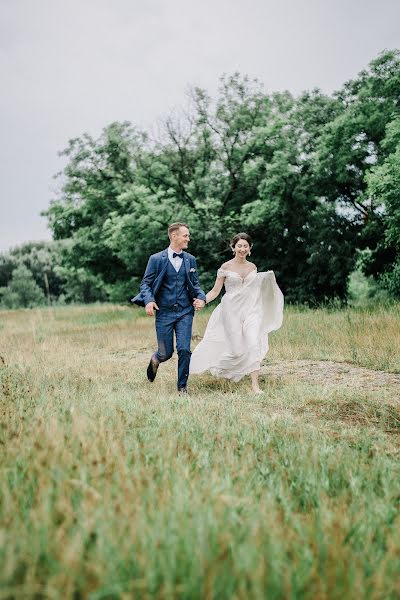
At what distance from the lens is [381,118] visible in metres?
19.5

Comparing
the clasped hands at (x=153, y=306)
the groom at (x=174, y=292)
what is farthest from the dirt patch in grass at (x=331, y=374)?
the clasped hands at (x=153, y=306)

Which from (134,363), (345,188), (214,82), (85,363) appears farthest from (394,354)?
(214,82)

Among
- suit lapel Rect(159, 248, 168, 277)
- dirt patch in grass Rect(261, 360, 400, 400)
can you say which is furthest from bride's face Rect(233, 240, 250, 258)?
dirt patch in grass Rect(261, 360, 400, 400)

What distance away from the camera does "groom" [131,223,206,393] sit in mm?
6887

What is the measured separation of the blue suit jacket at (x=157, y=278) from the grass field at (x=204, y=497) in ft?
4.54

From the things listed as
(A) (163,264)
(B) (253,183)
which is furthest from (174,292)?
(B) (253,183)

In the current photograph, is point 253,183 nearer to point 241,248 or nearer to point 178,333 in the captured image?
point 241,248

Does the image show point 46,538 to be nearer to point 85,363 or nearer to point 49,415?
point 49,415

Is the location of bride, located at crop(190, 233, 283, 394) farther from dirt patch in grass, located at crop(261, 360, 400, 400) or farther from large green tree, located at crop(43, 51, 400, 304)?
large green tree, located at crop(43, 51, 400, 304)

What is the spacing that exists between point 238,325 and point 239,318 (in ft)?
0.37

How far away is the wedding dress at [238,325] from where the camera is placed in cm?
745

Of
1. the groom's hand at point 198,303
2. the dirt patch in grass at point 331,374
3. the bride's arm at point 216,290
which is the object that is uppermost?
the bride's arm at point 216,290

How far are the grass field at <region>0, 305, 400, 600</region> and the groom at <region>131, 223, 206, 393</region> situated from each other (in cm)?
99

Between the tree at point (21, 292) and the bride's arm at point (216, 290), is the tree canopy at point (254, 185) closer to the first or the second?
the bride's arm at point (216, 290)
